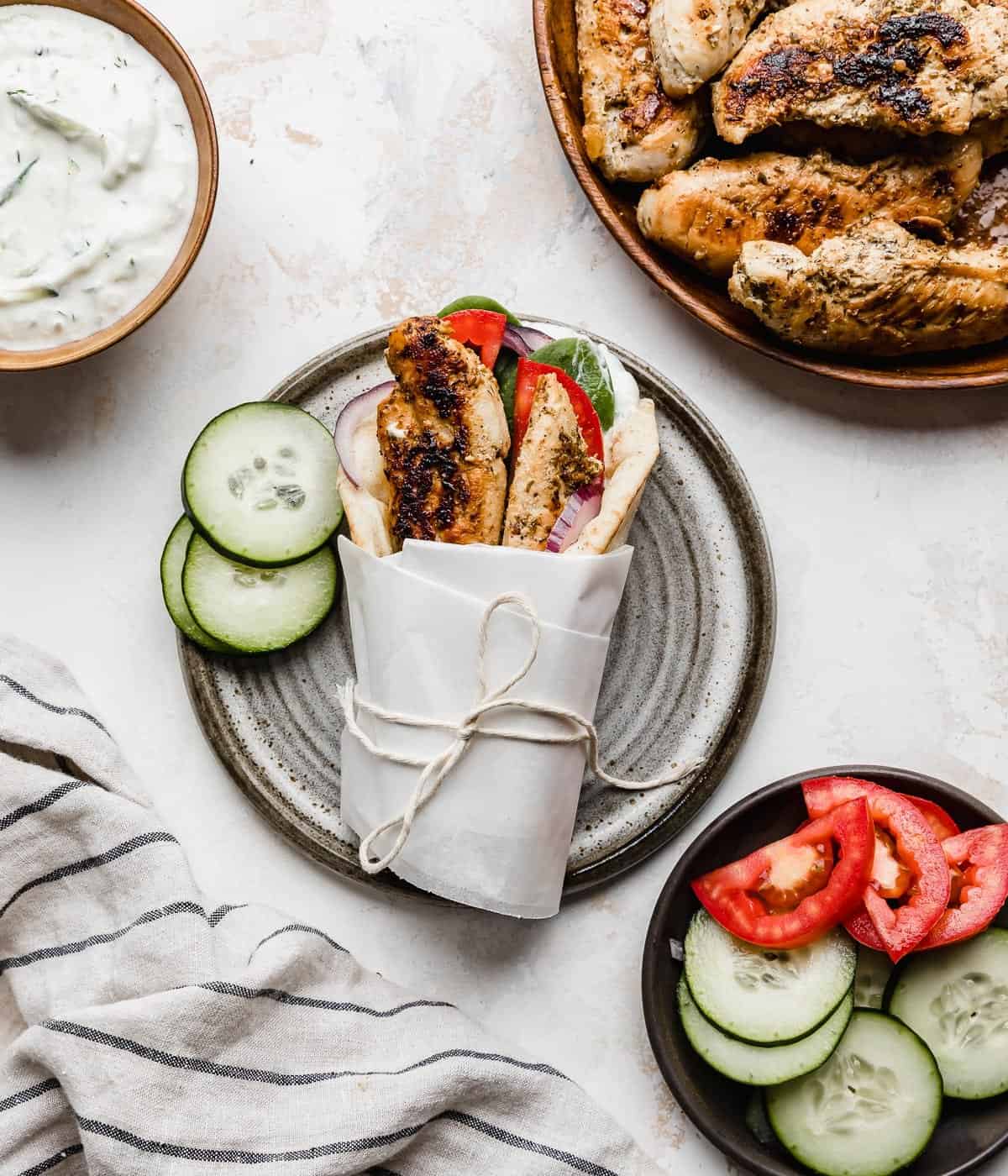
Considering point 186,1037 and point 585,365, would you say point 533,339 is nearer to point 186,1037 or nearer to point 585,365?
point 585,365

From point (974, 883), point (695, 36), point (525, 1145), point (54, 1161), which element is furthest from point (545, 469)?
point (54, 1161)

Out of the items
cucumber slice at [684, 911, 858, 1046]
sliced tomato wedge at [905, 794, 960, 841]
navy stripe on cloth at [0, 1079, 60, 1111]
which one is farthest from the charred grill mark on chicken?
navy stripe on cloth at [0, 1079, 60, 1111]

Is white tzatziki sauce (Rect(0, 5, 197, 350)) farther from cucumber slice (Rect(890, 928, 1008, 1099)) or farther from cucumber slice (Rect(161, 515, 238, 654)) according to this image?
cucumber slice (Rect(890, 928, 1008, 1099))

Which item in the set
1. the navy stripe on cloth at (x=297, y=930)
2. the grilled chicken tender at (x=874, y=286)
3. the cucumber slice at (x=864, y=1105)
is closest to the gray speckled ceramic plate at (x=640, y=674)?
the navy stripe on cloth at (x=297, y=930)

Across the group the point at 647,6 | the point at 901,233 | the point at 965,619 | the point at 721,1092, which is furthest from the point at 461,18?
the point at 721,1092

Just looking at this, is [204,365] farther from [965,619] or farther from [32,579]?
[965,619]

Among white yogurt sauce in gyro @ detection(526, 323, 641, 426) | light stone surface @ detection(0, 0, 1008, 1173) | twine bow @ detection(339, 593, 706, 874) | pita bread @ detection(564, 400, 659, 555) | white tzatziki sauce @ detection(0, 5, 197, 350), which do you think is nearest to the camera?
twine bow @ detection(339, 593, 706, 874)
